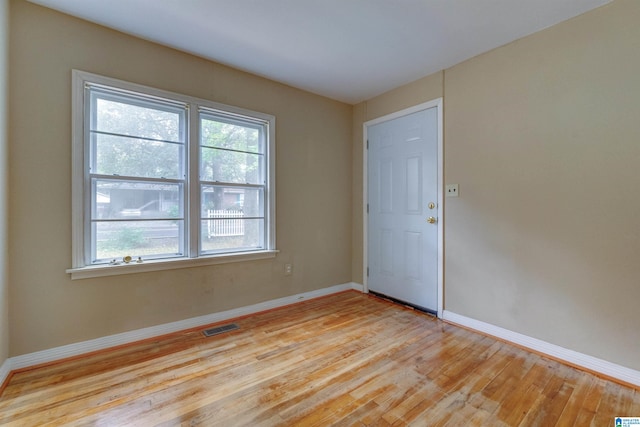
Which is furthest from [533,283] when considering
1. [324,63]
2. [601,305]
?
[324,63]

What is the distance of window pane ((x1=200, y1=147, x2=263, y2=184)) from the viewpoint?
2.70 meters

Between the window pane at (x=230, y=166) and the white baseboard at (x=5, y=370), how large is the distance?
1.81 metres

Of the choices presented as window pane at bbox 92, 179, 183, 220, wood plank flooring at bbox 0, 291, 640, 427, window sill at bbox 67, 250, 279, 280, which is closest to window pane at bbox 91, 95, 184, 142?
window pane at bbox 92, 179, 183, 220

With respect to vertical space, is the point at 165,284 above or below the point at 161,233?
below

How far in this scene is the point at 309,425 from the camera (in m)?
1.46

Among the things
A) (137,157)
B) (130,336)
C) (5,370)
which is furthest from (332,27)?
(5,370)

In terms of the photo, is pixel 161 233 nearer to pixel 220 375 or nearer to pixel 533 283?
pixel 220 375

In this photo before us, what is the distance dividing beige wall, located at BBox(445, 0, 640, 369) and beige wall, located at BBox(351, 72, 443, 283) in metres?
0.22

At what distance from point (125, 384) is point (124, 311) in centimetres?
67

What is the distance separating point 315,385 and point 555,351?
1835 mm

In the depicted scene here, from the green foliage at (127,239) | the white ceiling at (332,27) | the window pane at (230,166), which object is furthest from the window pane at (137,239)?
the white ceiling at (332,27)

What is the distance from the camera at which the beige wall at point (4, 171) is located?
177 cm

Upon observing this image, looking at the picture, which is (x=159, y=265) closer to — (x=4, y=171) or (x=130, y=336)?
(x=130, y=336)

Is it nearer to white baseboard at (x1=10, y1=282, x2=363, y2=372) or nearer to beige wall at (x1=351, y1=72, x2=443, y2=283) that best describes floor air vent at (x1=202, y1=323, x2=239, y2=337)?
white baseboard at (x1=10, y1=282, x2=363, y2=372)
